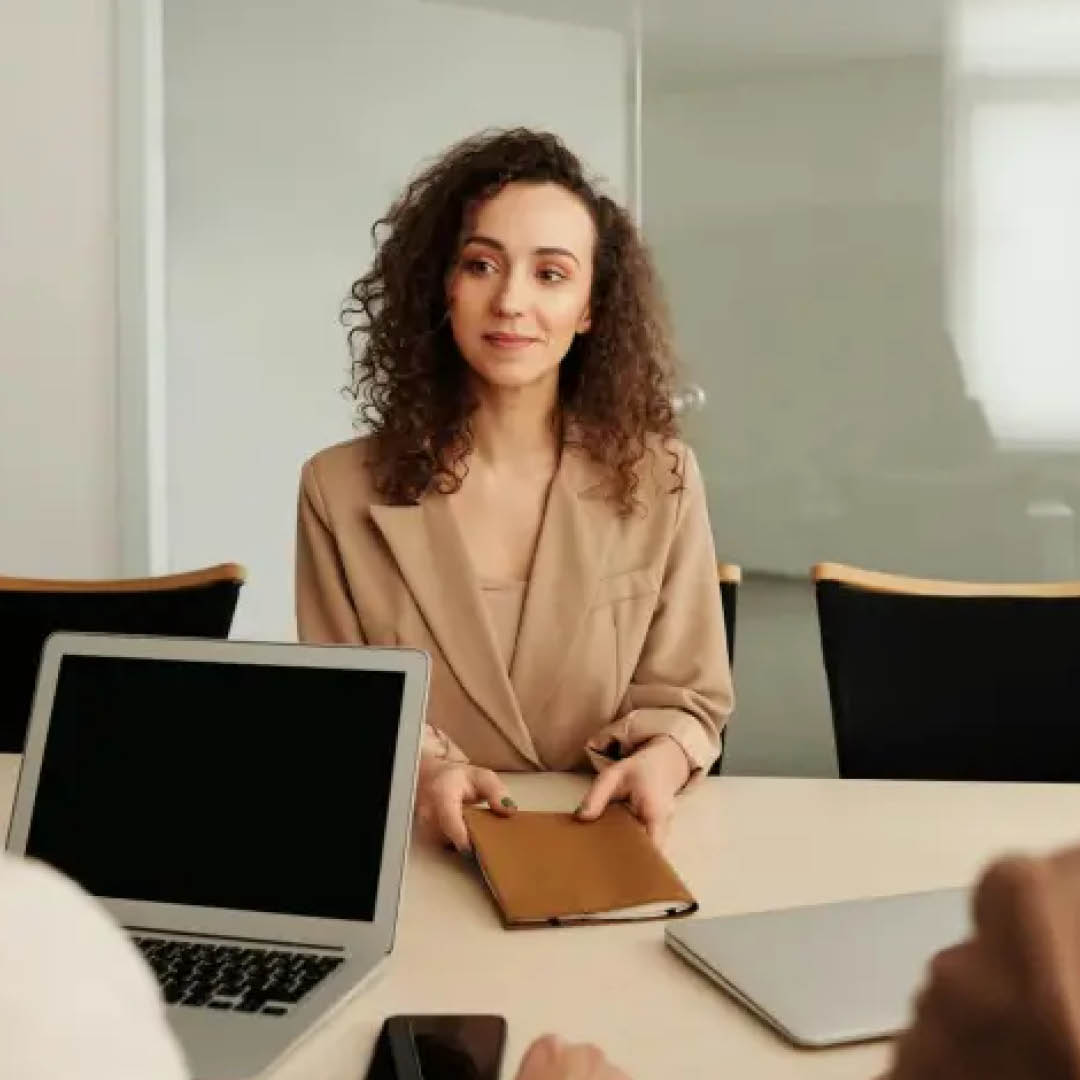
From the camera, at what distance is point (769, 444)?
3213 mm

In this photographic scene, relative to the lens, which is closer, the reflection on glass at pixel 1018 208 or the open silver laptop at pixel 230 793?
the open silver laptop at pixel 230 793

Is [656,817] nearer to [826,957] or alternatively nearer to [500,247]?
[826,957]

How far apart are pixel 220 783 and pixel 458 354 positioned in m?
0.79

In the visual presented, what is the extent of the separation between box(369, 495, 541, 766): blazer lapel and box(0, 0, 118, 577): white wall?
5.27 feet

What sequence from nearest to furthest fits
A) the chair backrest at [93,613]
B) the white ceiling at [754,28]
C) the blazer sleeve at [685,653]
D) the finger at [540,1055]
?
the finger at [540,1055] → the blazer sleeve at [685,653] → the chair backrest at [93,613] → the white ceiling at [754,28]

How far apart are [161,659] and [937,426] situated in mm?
2433

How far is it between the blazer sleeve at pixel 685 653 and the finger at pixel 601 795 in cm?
16

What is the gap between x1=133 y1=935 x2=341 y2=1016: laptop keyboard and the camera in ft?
3.01

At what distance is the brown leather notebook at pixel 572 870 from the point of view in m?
1.08

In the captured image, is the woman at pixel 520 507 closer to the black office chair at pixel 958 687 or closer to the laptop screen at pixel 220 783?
the black office chair at pixel 958 687

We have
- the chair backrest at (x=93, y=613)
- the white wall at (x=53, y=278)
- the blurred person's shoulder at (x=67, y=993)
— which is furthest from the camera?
the white wall at (x=53, y=278)

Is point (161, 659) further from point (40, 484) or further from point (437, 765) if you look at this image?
point (40, 484)

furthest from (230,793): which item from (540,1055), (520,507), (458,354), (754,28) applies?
(754,28)

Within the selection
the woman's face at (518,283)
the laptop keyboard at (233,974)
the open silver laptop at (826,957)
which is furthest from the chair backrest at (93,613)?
the open silver laptop at (826,957)
